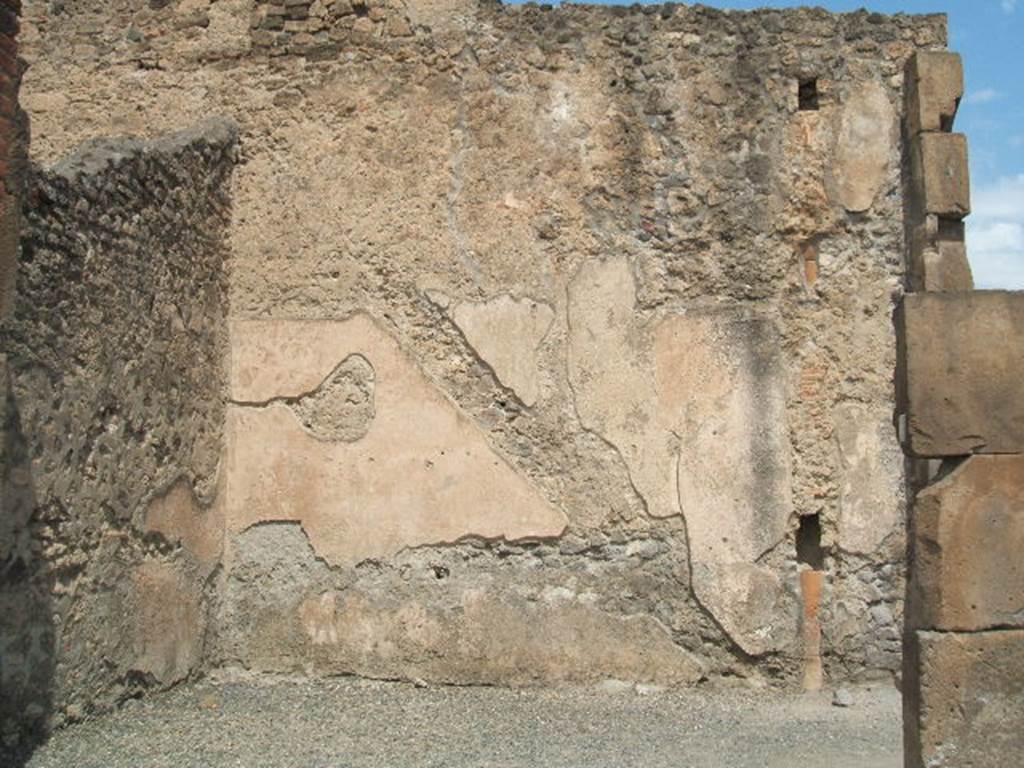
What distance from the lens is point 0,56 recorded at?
12.4 ft

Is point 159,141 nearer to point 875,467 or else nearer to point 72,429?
point 72,429

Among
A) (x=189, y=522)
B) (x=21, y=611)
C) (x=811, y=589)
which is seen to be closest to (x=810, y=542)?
(x=811, y=589)

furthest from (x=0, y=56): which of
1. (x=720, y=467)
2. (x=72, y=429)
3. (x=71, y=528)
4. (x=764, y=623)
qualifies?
(x=764, y=623)

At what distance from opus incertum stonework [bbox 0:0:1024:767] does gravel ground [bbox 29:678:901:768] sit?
17cm

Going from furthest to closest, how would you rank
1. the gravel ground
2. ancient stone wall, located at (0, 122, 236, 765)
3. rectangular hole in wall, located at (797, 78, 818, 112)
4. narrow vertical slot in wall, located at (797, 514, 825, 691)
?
rectangular hole in wall, located at (797, 78, 818, 112), narrow vertical slot in wall, located at (797, 514, 825, 691), the gravel ground, ancient stone wall, located at (0, 122, 236, 765)

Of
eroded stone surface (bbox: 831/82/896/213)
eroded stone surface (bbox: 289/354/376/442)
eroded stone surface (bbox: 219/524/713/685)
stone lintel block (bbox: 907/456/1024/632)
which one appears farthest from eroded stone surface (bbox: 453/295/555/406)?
stone lintel block (bbox: 907/456/1024/632)

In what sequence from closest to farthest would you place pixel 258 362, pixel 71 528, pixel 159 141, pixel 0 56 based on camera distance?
pixel 0 56
pixel 71 528
pixel 159 141
pixel 258 362

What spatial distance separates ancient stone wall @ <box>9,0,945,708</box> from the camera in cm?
584

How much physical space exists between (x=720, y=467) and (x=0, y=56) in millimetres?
3804

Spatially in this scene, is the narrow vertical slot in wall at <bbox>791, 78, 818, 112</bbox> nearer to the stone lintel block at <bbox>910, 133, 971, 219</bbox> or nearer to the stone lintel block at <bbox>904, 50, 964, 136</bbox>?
the stone lintel block at <bbox>904, 50, 964, 136</bbox>

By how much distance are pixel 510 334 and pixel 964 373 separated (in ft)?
9.69

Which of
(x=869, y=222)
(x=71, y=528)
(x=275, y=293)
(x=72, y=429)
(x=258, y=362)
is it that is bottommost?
(x=71, y=528)

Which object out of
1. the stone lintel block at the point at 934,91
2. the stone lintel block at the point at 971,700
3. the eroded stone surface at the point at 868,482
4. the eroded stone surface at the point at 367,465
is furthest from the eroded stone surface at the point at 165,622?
the stone lintel block at the point at 934,91

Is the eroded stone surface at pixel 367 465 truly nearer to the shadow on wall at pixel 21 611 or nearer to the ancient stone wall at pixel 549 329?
the ancient stone wall at pixel 549 329
